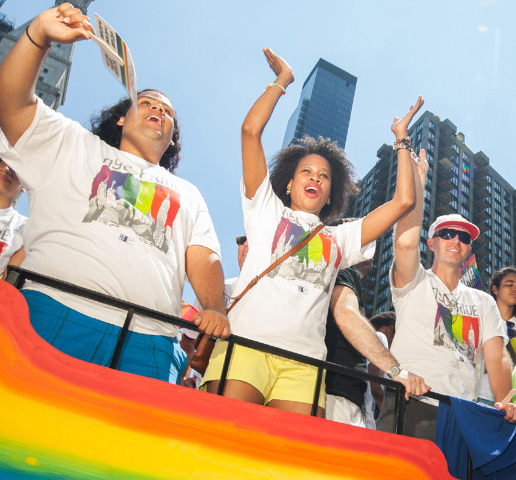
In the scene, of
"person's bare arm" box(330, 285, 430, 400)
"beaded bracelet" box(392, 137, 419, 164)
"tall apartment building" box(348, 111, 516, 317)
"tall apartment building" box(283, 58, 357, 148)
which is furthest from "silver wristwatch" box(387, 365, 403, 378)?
"tall apartment building" box(283, 58, 357, 148)

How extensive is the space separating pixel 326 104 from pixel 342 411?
10872cm

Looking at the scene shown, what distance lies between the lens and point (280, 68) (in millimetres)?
2775

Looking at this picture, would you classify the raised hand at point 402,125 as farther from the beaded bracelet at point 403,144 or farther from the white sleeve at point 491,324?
the white sleeve at point 491,324

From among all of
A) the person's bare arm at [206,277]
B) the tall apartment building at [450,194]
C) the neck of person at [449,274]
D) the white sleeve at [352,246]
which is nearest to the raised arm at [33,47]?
the person's bare arm at [206,277]

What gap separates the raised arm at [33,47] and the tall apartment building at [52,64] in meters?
48.3

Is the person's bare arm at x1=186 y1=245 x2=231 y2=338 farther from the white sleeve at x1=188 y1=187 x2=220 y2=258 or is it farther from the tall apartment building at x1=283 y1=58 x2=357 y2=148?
the tall apartment building at x1=283 y1=58 x2=357 y2=148

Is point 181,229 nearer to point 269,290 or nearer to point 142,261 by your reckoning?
point 142,261

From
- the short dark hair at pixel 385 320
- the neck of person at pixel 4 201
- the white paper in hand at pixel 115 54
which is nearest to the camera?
the white paper in hand at pixel 115 54

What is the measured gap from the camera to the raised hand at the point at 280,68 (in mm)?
2682

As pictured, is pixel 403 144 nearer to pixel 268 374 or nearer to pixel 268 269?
pixel 268 269

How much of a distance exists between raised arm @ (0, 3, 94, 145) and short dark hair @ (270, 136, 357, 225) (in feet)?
5.34

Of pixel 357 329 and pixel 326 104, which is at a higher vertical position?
pixel 326 104

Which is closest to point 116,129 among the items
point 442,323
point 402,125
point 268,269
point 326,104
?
point 268,269

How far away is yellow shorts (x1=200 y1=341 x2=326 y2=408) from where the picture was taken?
2.06 meters
